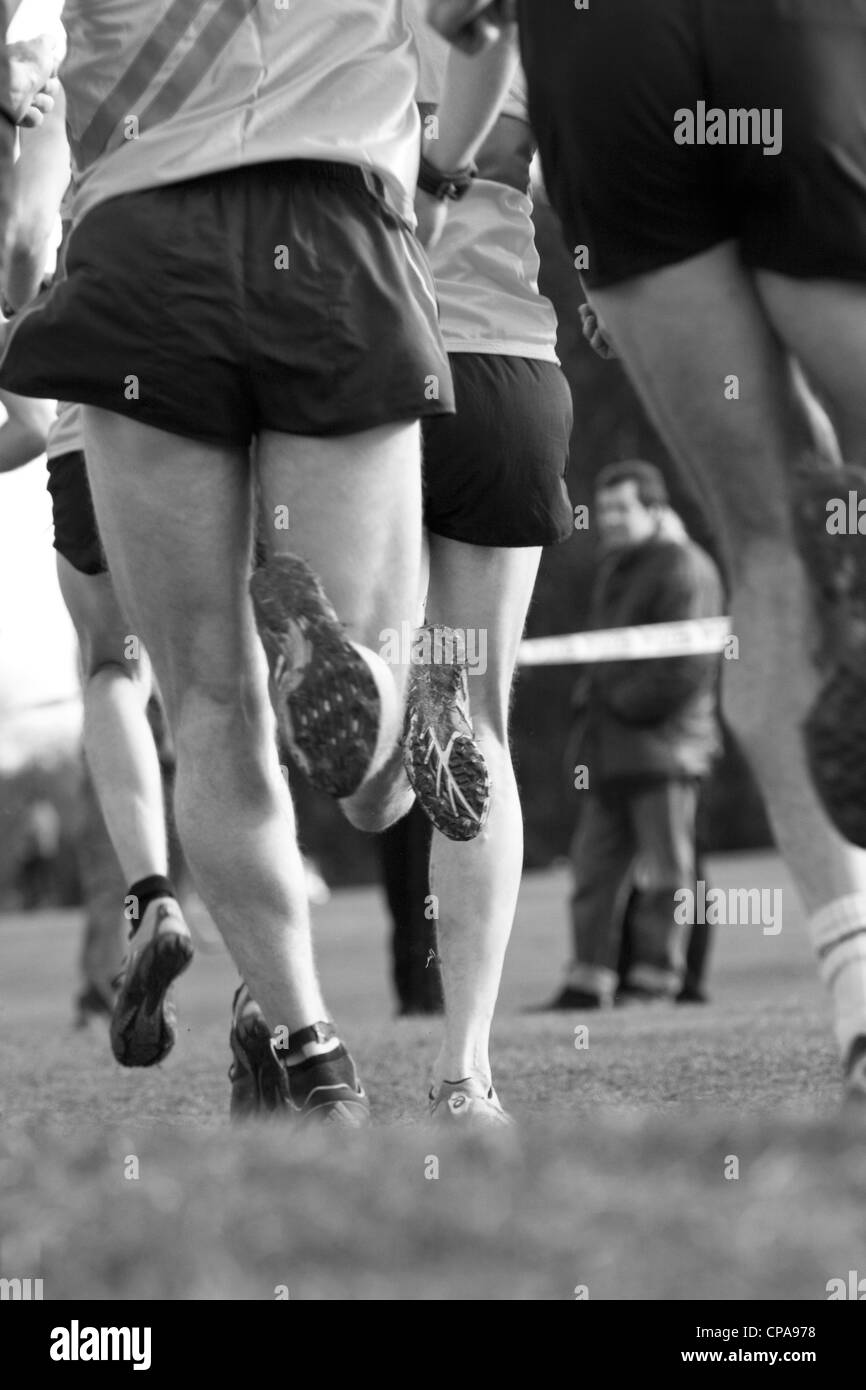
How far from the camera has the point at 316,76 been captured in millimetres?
3629

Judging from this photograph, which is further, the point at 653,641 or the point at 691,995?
the point at 653,641

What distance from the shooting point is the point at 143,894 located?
4.80m

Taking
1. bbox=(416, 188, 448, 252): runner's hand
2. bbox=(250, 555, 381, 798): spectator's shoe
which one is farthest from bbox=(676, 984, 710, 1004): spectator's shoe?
bbox=(250, 555, 381, 798): spectator's shoe

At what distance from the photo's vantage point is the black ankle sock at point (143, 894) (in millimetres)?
4723

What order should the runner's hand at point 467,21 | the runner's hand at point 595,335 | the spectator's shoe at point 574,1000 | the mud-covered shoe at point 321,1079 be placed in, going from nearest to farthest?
the runner's hand at point 467,21, the mud-covered shoe at point 321,1079, the runner's hand at point 595,335, the spectator's shoe at point 574,1000

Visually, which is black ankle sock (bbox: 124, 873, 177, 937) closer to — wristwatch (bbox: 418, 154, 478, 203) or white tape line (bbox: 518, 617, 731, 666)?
wristwatch (bbox: 418, 154, 478, 203)

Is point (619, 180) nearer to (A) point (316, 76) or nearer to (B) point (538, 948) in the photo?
(A) point (316, 76)

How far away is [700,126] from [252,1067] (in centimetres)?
215

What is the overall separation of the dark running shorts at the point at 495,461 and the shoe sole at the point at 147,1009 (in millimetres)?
1079

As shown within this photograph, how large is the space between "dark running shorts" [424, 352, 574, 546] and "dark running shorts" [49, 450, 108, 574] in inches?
46.6

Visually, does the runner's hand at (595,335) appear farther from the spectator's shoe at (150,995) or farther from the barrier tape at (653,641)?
→ the barrier tape at (653,641)

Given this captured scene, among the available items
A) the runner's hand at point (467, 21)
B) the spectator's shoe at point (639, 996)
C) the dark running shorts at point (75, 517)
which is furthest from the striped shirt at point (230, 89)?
the spectator's shoe at point (639, 996)

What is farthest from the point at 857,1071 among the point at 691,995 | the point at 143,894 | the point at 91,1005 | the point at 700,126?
the point at 691,995

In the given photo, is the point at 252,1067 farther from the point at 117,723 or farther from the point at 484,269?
the point at 484,269
